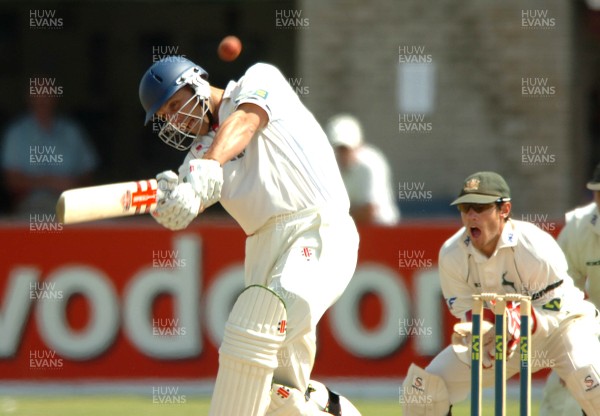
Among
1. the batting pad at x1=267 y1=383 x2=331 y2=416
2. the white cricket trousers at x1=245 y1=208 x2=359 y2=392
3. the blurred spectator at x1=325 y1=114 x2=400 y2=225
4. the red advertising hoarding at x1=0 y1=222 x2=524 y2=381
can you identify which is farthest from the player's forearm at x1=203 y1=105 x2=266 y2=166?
the blurred spectator at x1=325 y1=114 x2=400 y2=225

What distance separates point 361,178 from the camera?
916 cm

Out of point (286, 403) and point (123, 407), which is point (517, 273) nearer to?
point (286, 403)

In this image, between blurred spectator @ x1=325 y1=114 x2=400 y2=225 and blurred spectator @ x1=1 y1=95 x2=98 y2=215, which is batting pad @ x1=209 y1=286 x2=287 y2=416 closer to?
blurred spectator @ x1=325 y1=114 x2=400 y2=225

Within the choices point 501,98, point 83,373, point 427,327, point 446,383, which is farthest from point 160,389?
point 501,98

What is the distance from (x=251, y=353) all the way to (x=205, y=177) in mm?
669

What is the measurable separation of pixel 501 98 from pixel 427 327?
3.81 m

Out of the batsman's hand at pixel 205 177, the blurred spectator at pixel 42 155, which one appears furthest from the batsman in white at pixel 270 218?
the blurred spectator at pixel 42 155

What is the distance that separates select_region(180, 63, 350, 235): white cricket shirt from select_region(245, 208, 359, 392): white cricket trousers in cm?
6

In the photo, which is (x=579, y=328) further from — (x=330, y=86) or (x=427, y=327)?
(x=330, y=86)

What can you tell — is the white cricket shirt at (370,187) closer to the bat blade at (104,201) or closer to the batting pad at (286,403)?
the batting pad at (286,403)

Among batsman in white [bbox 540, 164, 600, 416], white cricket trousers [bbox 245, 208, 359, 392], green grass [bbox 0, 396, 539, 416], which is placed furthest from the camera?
green grass [bbox 0, 396, 539, 416]

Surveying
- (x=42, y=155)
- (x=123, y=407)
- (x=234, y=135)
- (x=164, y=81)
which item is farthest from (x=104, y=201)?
(x=42, y=155)

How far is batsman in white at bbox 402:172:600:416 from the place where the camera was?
5.63m

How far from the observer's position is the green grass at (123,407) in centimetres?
753
